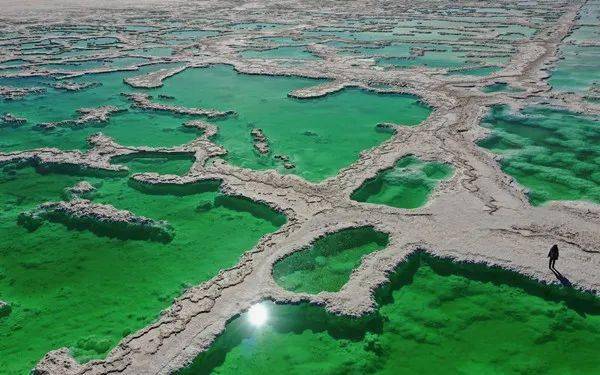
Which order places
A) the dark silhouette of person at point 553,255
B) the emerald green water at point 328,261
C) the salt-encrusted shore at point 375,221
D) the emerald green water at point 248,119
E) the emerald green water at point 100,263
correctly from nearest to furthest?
the salt-encrusted shore at point 375,221 → the emerald green water at point 100,263 → the dark silhouette of person at point 553,255 → the emerald green water at point 328,261 → the emerald green water at point 248,119

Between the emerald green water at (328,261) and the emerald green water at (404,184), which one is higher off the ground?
the emerald green water at (404,184)

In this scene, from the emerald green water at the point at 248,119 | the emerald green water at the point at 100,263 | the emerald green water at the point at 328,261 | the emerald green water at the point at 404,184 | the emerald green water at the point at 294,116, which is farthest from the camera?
the emerald green water at the point at 248,119

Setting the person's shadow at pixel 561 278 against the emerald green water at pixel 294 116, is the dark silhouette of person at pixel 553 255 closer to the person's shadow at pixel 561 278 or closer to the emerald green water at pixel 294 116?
the person's shadow at pixel 561 278

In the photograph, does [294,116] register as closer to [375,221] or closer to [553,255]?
[375,221]

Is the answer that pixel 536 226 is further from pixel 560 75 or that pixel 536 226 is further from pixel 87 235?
pixel 560 75

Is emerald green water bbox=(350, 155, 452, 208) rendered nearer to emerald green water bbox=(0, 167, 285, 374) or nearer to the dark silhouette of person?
emerald green water bbox=(0, 167, 285, 374)

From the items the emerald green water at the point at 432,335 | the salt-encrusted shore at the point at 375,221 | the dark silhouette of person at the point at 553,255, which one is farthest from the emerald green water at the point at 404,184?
the dark silhouette of person at the point at 553,255
